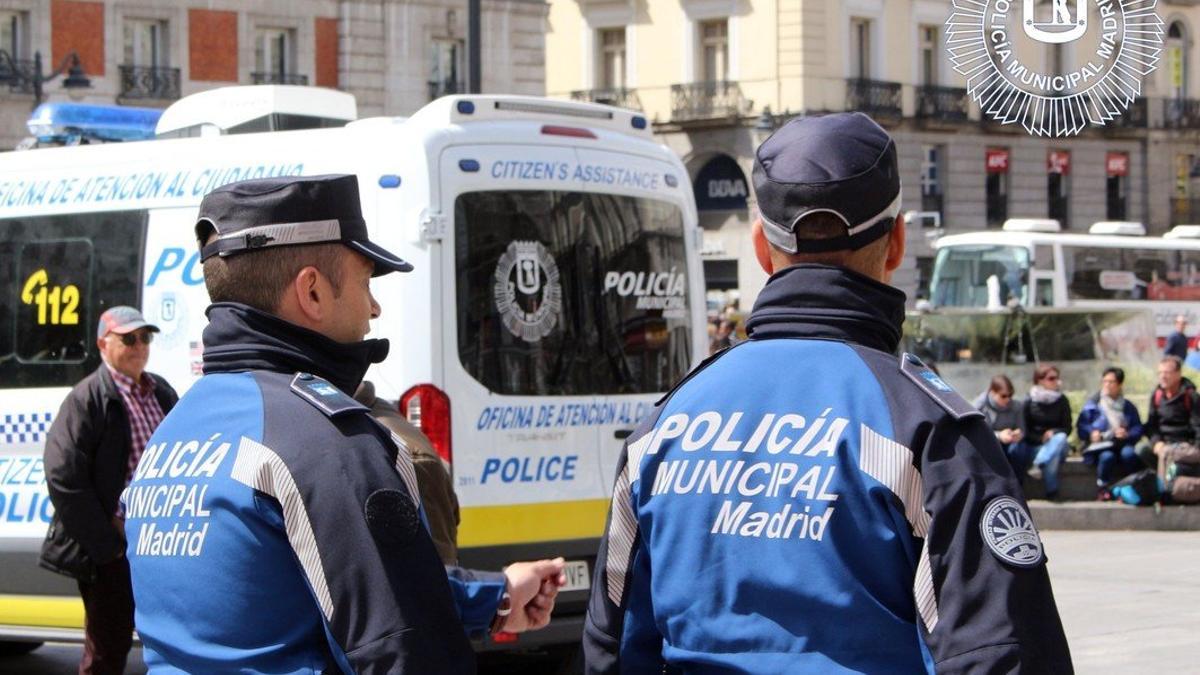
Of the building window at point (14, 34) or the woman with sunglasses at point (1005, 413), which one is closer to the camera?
the woman with sunglasses at point (1005, 413)

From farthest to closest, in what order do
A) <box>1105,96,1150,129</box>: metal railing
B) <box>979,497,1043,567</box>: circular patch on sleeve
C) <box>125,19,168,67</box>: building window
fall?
<box>1105,96,1150,129</box>: metal railing < <box>125,19,168,67</box>: building window < <box>979,497,1043,567</box>: circular patch on sleeve

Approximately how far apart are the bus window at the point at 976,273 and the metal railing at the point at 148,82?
15.9 metres

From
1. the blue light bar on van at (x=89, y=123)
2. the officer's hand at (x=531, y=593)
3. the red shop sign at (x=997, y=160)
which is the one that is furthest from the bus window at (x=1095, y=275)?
the officer's hand at (x=531, y=593)

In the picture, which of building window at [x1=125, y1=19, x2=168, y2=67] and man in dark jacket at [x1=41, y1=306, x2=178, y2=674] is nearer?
man in dark jacket at [x1=41, y1=306, x2=178, y2=674]

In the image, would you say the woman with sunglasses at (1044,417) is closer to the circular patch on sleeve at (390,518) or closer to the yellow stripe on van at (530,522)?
the yellow stripe on van at (530,522)

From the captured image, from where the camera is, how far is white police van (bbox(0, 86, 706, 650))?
26.5 feet

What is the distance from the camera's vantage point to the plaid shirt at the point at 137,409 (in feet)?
25.5

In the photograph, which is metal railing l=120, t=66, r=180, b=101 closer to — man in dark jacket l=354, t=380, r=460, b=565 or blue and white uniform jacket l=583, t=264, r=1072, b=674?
man in dark jacket l=354, t=380, r=460, b=565

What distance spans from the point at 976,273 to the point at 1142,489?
80.3ft

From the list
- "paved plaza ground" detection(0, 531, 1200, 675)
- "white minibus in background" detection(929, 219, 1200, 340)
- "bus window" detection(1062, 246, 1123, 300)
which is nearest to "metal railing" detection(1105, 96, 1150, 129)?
"white minibus in background" detection(929, 219, 1200, 340)

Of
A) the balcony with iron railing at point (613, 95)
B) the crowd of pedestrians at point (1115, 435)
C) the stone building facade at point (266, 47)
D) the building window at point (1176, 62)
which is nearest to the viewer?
the crowd of pedestrians at point (1115, 435)

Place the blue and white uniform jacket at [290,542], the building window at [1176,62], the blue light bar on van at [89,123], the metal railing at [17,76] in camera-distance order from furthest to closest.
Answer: the building window at [1176,62], the metal railing at [17,76], the blue light bar on van at [89,123], the blue and white uniform jacket at [290,542]

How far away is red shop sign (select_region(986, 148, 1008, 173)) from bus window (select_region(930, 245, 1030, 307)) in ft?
53.4

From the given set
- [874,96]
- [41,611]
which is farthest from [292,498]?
[874,96]
